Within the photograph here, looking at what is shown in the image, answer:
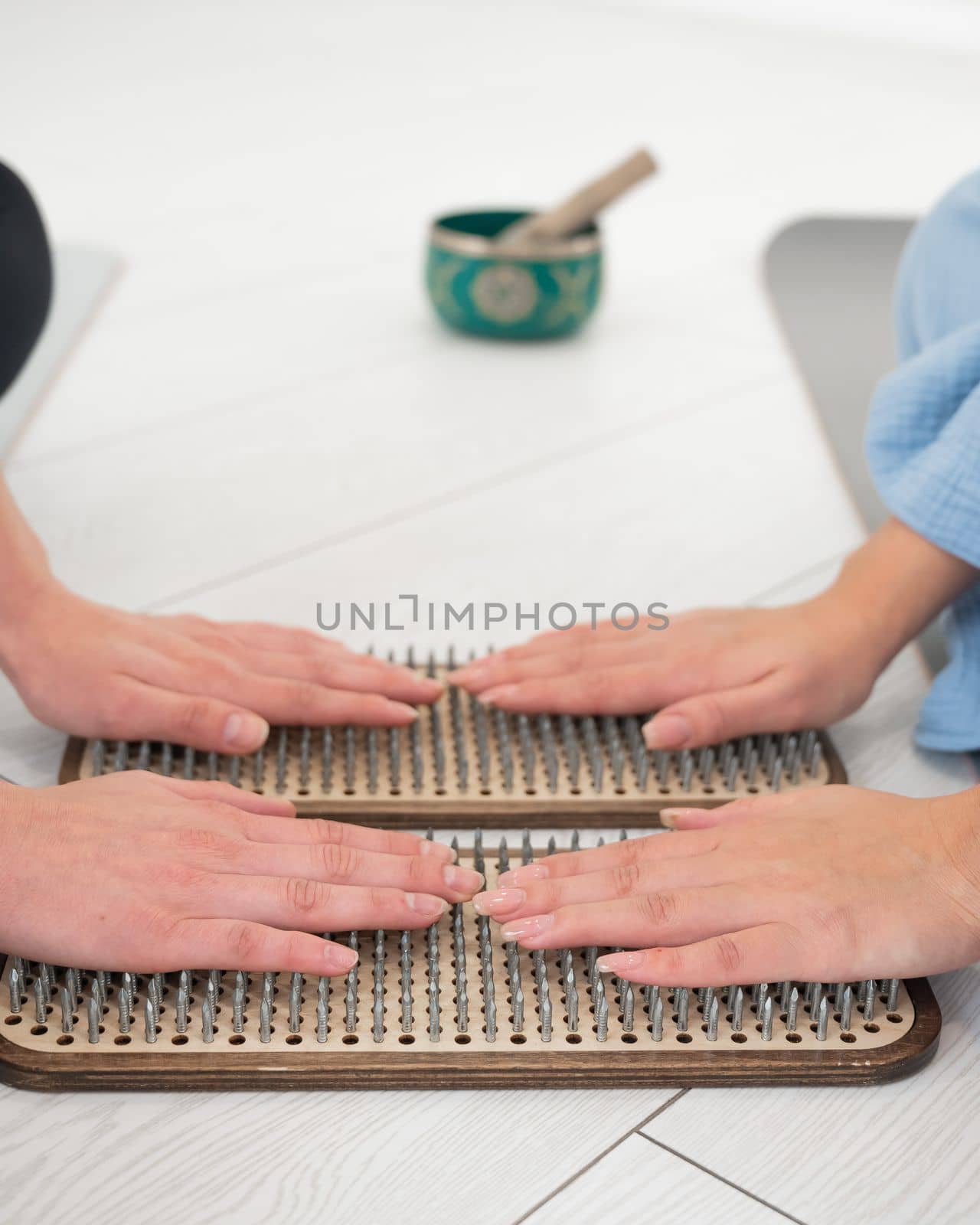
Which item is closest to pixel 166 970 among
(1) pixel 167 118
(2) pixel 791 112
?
(1) pixel 167 118

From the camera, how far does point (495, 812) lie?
100 centimetres

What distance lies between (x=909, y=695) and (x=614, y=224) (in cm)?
149

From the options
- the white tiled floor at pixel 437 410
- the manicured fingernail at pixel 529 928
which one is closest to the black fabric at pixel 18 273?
the white tiled floor at pixel 437 410

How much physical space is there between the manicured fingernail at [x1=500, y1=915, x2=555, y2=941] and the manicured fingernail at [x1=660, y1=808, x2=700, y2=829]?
132 millimetres

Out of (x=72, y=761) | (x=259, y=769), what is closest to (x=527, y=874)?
(x=259, y=769)

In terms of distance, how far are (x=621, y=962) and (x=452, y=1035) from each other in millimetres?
100

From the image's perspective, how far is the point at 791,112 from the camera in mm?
3445

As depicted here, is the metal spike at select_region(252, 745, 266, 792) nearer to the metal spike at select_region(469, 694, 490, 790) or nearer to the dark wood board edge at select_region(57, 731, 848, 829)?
the dark wood board edge at select_region(57, 731, 848, 829)

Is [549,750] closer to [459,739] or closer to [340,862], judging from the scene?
[459,739]

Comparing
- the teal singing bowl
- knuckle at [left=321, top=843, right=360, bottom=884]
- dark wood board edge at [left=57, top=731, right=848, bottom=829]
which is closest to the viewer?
knuckle at [left=321, top=843, right=360, bottom=884]

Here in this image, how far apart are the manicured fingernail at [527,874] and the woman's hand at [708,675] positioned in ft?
0.59

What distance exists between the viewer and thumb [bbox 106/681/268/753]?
1012 mm
